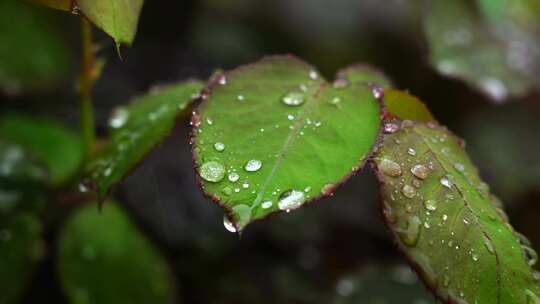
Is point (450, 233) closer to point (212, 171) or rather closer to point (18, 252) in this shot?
point (212, 171)

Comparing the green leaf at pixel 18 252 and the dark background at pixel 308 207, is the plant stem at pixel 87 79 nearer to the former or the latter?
the green leaf at pixel 18 252

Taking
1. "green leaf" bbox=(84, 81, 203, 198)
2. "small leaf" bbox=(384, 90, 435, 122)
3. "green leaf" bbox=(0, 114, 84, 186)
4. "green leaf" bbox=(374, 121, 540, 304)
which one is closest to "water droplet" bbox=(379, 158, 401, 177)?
"green leaf" bbox=(374, 121, 540, 304)

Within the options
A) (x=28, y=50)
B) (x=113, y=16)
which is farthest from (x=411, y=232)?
(x=28, y=50)

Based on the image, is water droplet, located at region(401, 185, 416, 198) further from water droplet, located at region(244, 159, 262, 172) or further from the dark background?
the dark background

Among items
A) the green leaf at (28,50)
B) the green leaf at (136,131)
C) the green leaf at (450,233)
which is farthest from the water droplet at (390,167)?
the green leaf at (28,50)

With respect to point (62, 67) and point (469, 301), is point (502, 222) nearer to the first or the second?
point (469, 301)

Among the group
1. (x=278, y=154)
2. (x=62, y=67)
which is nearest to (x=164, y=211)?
(x=62, y=67)
